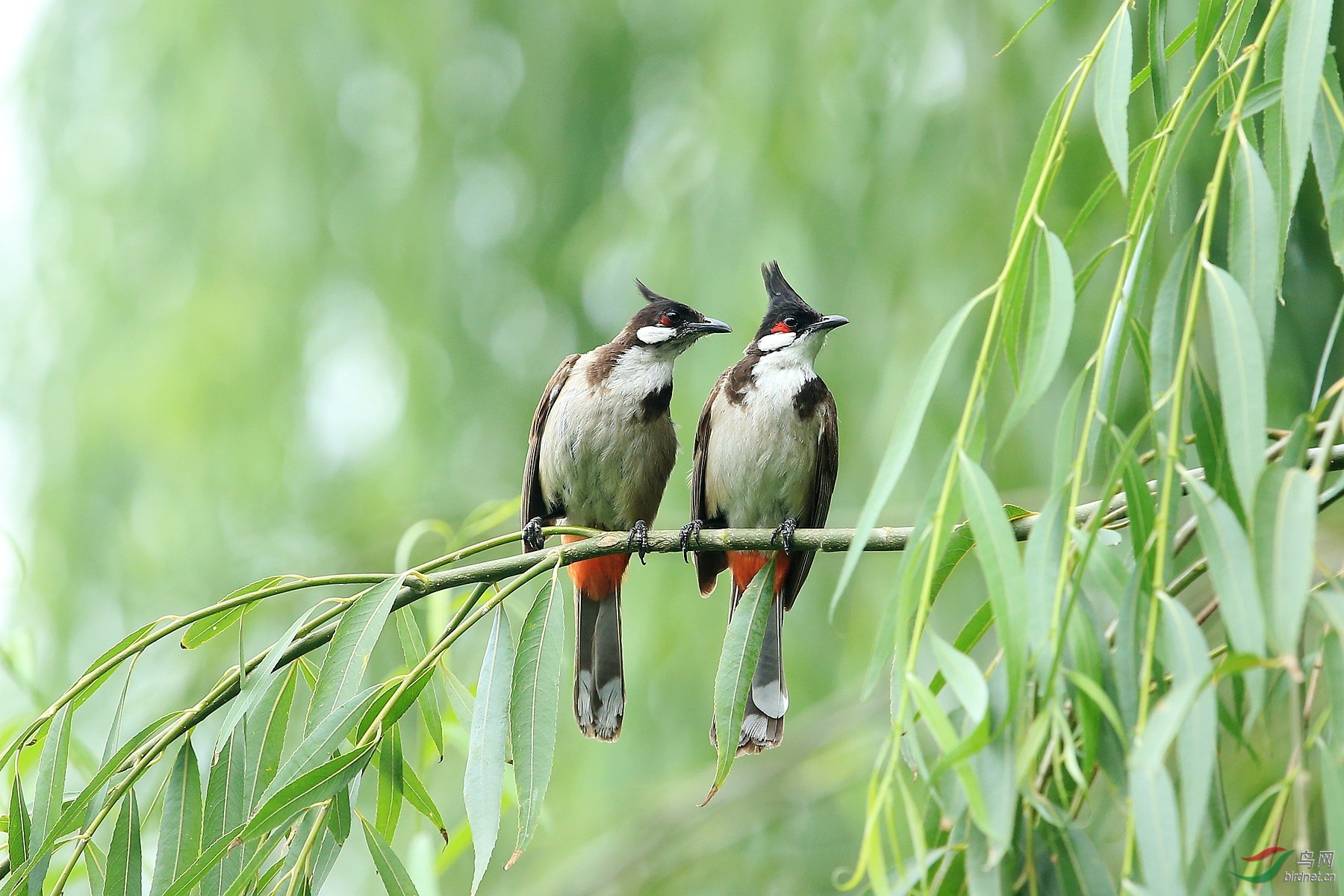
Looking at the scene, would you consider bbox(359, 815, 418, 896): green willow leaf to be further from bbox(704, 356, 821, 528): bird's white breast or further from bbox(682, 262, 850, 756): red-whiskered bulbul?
bbox(704, 356, 821, 528): bird's white breast

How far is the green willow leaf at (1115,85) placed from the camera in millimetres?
1464

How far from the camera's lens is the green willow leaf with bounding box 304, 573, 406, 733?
6.14 ft

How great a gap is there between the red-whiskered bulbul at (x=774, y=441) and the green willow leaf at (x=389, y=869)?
4.87ft

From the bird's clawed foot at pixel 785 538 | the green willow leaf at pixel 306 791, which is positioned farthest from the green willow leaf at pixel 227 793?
the bird's clawed foot at pixel 785 538

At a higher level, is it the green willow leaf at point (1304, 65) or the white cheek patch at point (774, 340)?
the green willow leaf at point (1304, 65)

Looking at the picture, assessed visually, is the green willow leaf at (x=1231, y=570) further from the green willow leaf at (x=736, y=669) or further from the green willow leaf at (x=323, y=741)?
the green willow leaf at (x=323, y=741)

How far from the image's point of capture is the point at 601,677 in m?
3.21

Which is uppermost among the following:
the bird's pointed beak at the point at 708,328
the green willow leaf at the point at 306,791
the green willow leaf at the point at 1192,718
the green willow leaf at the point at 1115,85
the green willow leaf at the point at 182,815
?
the green willow leaf at the point at 1115,85

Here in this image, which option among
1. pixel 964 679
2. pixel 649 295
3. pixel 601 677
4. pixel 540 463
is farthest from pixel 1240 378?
pixel 540 463

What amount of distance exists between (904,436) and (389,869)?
965mm

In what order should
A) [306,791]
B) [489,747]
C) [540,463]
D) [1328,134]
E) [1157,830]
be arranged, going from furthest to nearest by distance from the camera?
[540,463] < [489,747] < [306,791] < [1328,134] < [1157,830]

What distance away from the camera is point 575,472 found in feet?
11.3

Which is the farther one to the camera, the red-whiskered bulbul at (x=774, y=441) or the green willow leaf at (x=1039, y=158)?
the red-whiskered bulbul at (x=774, y=441)

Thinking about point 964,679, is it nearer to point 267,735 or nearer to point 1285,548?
point 1285,548
